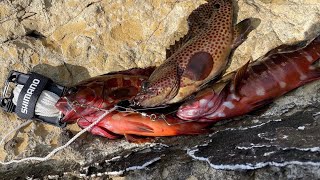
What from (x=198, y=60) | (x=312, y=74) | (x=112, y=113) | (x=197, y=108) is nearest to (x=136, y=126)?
(x=112, y=113)

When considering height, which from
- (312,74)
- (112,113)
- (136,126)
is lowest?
(136,126)

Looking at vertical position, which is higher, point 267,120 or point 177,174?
point 267,120

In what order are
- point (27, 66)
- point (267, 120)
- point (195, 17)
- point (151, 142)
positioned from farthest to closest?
1. point (27, 66)
2. point (195, 17)
3. point (151, 142)
4. point (267, 120)

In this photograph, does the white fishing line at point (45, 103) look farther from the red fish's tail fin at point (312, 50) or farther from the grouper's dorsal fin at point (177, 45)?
the red fish's tail fin at point (312, 50)

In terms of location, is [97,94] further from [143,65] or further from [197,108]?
[197,108]

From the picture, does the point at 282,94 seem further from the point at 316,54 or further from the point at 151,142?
the point at 151,142

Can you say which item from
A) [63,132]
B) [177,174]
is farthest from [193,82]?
[63,132]

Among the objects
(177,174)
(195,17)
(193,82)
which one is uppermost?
(195,17)

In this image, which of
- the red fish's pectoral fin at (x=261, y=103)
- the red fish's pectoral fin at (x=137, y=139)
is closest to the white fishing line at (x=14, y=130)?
the red fish's pectoral fin at (x=137, y=139)
